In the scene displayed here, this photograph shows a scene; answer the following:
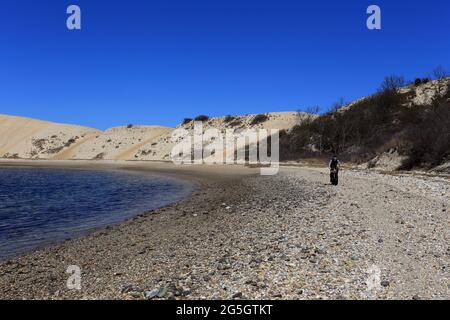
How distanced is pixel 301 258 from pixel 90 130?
4972 inches

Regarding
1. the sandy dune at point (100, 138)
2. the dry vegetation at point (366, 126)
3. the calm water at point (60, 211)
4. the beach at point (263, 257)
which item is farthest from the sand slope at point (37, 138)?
the beach at point (263, 257)

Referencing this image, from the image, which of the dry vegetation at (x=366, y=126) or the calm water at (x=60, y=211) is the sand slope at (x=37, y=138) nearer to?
the dry vegetation at (x=366, y=126)

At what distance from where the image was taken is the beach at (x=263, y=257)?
743 cm

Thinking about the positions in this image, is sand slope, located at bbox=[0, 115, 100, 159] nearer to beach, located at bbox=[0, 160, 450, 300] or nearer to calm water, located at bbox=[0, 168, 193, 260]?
calm water, located at bbox=[0, 168, 193, 260]

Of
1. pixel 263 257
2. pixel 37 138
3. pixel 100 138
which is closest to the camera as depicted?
pixel 263 257

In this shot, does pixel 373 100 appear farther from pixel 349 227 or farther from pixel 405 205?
pixel 349 227

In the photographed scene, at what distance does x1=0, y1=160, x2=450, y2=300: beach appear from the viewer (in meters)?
7.43

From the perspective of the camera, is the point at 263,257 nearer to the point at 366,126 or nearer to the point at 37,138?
the point at 366,126

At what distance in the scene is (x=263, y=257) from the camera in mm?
9281

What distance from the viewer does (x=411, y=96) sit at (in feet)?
209

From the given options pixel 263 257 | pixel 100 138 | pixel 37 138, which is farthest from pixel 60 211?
pixel 37 138
